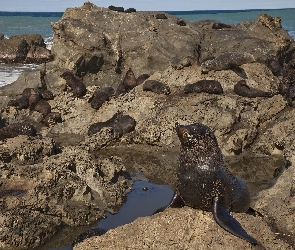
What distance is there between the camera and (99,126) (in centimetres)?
1374

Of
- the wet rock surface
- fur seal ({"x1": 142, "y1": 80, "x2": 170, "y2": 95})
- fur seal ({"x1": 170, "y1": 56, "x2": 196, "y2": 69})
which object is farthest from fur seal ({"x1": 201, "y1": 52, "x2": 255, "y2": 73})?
fur seal ({"x1": 142, "y1": 80, "x2": 170, "y2": 95})

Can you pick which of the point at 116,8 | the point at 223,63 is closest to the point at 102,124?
the point at 223,63

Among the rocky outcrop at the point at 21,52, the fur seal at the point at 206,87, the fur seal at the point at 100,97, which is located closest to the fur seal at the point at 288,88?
the fur seal at the point at 206,87

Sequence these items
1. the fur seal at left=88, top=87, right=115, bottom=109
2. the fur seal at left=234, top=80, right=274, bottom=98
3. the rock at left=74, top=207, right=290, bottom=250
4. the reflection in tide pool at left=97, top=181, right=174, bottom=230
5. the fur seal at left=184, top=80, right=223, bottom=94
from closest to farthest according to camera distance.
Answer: the rock at left=74, top=207, right=290, bottom=250 → the reflection in tide pool at left=97, top=181, right=174, bottom=230 → the fur seal at left=184, top=80, right=223, bottom=94 → the fur seal at left=234, top=80, right=274, bottom=98 → the fur seal at left=88, top=87, right=115, bottom=109

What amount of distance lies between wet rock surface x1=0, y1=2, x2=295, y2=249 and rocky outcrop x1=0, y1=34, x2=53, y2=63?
1239 cm

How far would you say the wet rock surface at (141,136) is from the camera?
6349mm

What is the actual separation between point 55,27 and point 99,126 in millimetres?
8841

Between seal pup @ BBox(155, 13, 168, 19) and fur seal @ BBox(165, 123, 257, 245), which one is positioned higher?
seal pup @ BBox(155, 13, 168, 19)

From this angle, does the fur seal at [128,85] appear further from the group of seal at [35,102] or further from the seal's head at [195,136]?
the seal's head at [195,136]

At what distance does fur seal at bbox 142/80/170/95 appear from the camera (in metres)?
13.9

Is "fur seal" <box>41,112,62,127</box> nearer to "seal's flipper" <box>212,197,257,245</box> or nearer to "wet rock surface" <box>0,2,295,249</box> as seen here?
"wet rock surface" <box>0,2,295,249</box>

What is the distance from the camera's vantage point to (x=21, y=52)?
35.8 meters

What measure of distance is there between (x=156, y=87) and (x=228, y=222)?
30.8 ft

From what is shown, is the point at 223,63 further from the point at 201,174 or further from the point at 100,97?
the point at 201,174
